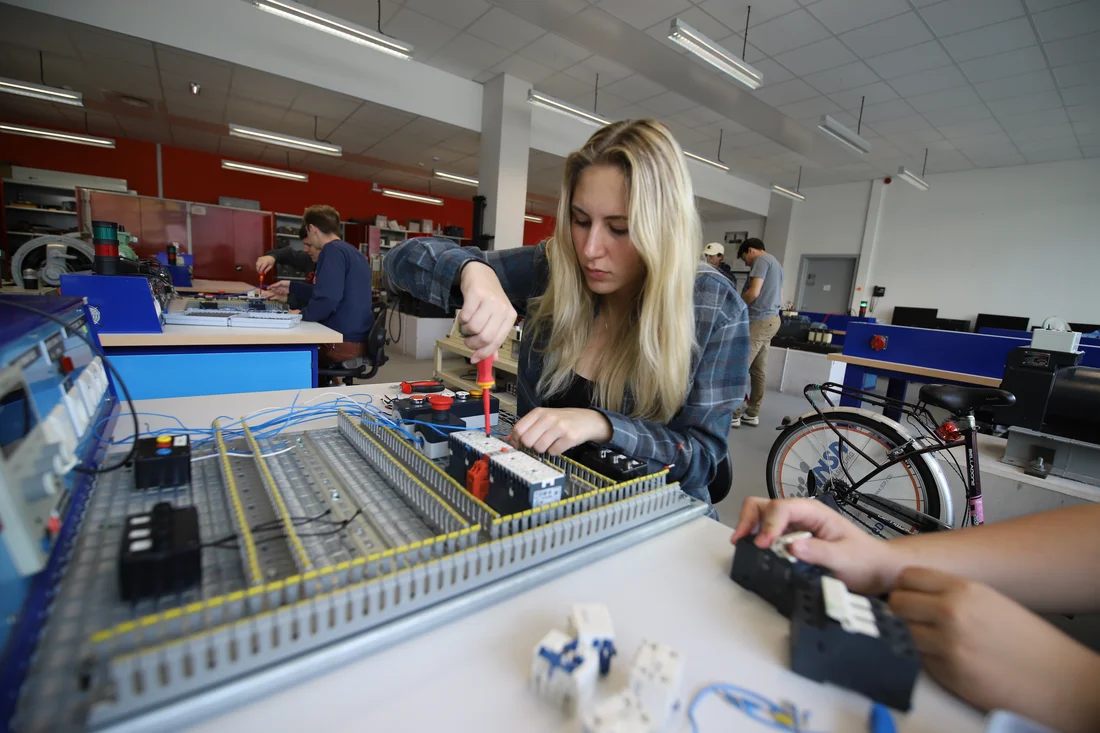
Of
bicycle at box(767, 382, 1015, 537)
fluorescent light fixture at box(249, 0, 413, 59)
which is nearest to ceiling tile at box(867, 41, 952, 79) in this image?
bicycle at box(767, 382, 1015, 537)

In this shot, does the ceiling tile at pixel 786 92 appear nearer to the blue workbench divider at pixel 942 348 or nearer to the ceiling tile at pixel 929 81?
the ceiling tile at pixel 929 81

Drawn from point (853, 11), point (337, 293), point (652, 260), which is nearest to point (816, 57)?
point (853, 11)

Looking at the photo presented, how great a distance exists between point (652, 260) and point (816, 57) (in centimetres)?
444

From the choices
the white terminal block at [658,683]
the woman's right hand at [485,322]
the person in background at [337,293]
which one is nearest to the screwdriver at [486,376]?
the woman's right hand at [485,322]

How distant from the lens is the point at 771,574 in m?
0.50

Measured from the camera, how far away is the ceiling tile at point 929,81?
4.02 m

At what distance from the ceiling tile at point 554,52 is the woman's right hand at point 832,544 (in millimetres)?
4499

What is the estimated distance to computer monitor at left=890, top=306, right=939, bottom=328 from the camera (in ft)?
20.9

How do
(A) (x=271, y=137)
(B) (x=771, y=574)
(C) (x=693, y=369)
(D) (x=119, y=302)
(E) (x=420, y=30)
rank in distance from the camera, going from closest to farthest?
(B) (x=771, y=574) < (C) (x=693, y=369) < (D) (x=119, y=302) < (E) (x=420, y=30) < (A) (x=271, y=137)

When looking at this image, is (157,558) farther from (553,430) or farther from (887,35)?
(887,35)

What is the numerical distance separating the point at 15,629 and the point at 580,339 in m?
0.91

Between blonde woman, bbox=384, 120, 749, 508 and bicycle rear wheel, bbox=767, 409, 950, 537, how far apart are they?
1.04 meters

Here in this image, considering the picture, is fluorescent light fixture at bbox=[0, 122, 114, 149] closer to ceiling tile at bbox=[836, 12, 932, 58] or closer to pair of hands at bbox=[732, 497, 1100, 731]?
ceiling tile at bbox=[836, 12, 932, 58]

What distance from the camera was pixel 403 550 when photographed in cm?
44
